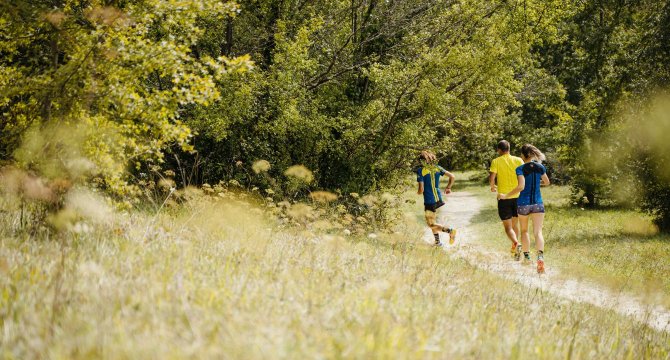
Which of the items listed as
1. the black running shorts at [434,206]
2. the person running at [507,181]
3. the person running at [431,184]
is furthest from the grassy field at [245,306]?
the black running shorts at [434,206]

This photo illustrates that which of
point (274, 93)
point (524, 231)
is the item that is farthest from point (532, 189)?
point (274, 93)

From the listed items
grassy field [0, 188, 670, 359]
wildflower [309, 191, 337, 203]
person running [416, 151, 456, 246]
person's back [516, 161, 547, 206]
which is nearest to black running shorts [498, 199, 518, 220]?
person's back [516, 161, 547, 206]

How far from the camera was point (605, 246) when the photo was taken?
14156mm

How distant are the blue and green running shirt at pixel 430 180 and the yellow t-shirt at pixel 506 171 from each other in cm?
120

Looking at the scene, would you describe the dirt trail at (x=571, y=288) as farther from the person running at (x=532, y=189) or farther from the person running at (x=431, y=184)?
the person running at (x=431, y=184)

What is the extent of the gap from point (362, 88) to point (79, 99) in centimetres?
962

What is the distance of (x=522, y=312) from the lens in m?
5.33

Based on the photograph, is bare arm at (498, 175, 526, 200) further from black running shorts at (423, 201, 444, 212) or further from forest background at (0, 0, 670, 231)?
forest background at (0, 0, 670, 231)

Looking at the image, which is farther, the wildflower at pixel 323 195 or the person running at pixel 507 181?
the person running at pixel 507 181

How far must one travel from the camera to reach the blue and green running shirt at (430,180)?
1119 cm

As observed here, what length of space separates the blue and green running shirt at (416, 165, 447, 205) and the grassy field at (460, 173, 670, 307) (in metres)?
2.90

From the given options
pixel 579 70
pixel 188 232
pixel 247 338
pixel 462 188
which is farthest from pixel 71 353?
pixel 462 188

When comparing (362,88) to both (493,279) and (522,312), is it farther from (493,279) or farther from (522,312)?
(522,312)

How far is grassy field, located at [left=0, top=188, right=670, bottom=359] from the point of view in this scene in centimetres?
297
